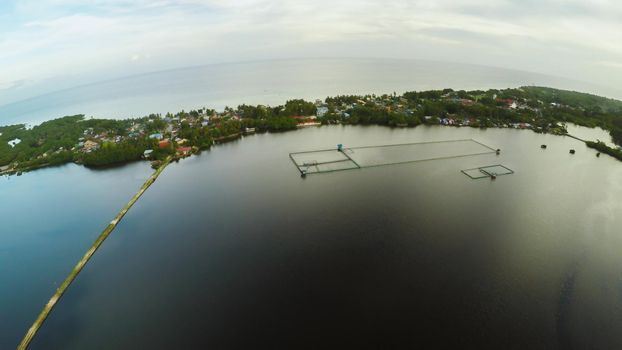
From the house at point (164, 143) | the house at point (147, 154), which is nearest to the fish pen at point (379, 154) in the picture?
the house at point (164, 143)

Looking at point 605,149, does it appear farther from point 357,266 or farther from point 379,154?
point 357,266

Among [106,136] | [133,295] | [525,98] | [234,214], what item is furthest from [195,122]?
[525,98]

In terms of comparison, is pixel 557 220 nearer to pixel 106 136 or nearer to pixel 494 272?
pixel 494 272

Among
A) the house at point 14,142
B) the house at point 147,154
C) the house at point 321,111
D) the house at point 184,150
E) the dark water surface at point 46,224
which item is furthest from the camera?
the house at point 321,111

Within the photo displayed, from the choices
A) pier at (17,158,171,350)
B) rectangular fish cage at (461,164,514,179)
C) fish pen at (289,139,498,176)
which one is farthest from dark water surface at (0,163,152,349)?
rectangular fish cage at (461,164,514,179)

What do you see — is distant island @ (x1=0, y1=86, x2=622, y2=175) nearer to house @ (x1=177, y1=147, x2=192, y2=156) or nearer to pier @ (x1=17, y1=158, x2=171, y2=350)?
house @ (x1=177, y1=147, x2=192, y2=156)

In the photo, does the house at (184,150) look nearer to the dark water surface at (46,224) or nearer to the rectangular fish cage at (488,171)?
the dark water surface at (46,224)

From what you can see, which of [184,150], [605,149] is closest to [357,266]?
[184,150]
